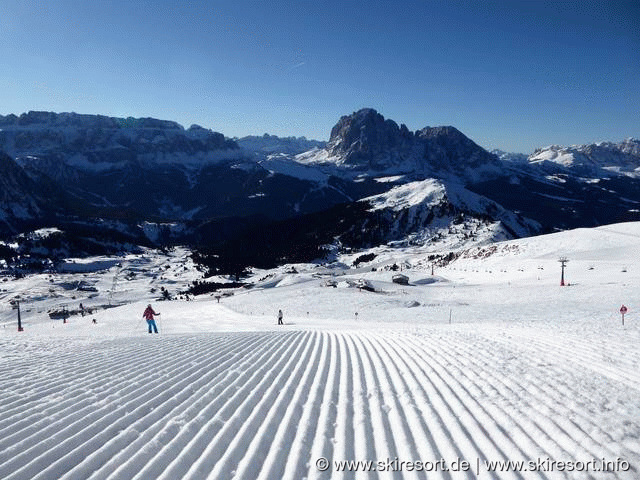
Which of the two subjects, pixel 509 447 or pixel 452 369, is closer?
pixel 509 447

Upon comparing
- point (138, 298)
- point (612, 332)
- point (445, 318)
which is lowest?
point (138, 298)

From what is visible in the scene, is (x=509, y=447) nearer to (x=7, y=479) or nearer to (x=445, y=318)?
(x=7, y=479)

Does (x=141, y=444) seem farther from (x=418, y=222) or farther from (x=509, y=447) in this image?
(x=418, y=222)

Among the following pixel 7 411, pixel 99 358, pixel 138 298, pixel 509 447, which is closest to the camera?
pixel 509 447

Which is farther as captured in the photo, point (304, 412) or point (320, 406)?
point (320, 406)

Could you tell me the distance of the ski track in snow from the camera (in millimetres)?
6191

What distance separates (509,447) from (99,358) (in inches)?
520

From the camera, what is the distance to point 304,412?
820 centimetres

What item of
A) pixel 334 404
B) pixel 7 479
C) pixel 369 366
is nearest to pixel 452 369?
pixel 369 366

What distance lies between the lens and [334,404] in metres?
8.75

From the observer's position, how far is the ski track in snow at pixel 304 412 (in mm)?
6191

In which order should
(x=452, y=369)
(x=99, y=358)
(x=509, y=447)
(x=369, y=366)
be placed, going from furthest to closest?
(x=99, y=358)
(x=369, y=366)
(x=452, y=369)
(x=509, y=447)

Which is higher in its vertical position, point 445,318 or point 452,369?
point 452,369

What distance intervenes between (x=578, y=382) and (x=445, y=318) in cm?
2394
